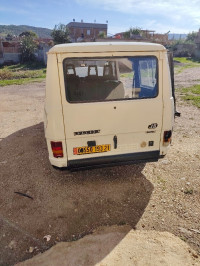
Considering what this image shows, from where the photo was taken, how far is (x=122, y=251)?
9.12 ft

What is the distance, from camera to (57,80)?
10.5ft

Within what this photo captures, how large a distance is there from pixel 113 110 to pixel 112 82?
714 mm

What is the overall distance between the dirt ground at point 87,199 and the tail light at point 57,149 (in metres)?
0.87

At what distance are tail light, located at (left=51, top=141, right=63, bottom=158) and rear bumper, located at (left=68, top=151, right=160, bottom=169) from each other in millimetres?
238

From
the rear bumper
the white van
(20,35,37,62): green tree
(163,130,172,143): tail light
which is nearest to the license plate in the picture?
the white van

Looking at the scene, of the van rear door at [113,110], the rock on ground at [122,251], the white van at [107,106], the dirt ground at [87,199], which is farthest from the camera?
the van rear door at [113,110]

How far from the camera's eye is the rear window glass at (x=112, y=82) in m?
3.37

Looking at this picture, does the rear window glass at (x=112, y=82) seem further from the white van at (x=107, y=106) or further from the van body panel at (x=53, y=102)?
the van body panel at (x=53, y=102)

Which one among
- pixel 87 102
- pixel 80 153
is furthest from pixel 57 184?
pixel 87 102

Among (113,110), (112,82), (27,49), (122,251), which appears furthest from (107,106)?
(27,49)

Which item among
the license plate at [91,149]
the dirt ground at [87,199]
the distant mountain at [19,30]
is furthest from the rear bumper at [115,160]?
the distant mountain at [19,30]

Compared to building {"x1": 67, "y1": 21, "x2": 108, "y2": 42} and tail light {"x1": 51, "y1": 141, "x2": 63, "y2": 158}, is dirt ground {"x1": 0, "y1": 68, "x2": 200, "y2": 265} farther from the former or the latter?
building {"x1": 67, "y1": 21, "x2": 108, "y2": 42}

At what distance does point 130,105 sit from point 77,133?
0.98 m

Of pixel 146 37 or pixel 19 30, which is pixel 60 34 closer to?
pixel 146 37
